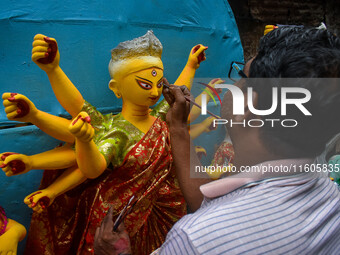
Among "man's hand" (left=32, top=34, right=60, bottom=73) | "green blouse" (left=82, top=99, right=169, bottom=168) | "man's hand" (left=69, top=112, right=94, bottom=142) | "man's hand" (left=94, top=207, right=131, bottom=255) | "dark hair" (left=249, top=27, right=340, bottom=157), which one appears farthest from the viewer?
"green blouse" (left=82, top=99, right=169, bottom=168)

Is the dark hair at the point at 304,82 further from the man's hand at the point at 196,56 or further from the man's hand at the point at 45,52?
the man's hand at the point at 196,56

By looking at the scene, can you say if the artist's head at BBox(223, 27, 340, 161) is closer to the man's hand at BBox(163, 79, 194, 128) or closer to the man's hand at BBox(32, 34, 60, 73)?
the man's hand at BBox(163, 79, 194, 128)

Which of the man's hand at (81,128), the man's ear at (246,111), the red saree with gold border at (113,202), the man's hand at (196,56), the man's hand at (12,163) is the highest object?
the man's hand at (196,56)

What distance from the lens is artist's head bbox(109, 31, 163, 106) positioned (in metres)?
1.63

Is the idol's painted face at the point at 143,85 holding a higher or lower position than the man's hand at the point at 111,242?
higher

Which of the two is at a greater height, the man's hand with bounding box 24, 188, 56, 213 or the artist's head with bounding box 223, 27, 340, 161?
the artist's head with bounding box 223, 27, 340, 161

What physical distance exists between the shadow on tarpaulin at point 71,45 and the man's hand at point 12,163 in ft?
0.78

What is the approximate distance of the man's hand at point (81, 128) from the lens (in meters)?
1.22

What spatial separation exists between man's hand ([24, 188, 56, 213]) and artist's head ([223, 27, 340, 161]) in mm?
993

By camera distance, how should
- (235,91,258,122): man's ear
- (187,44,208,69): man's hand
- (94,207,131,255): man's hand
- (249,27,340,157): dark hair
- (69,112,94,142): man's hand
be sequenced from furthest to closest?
1. (187,44,208,69): man's hand
2. (69,112,94,142): man's hand
3. (94,207,131,255): man's hand
4. (235,91,258,122): man's ear
5. (249,27,340,157): dark hair

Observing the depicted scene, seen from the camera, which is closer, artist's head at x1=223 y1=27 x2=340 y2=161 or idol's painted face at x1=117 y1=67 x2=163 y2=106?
artist's head at x1=223 y1=27 x2=340 y2=161

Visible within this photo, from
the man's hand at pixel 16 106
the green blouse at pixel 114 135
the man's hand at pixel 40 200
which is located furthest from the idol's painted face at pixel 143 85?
the man's hand at pixel 40 200

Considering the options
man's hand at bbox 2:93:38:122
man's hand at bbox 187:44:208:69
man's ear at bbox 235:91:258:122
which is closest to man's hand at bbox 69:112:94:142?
man's hand at bbox 2:93:38:122

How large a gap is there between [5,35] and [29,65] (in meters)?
0.17
